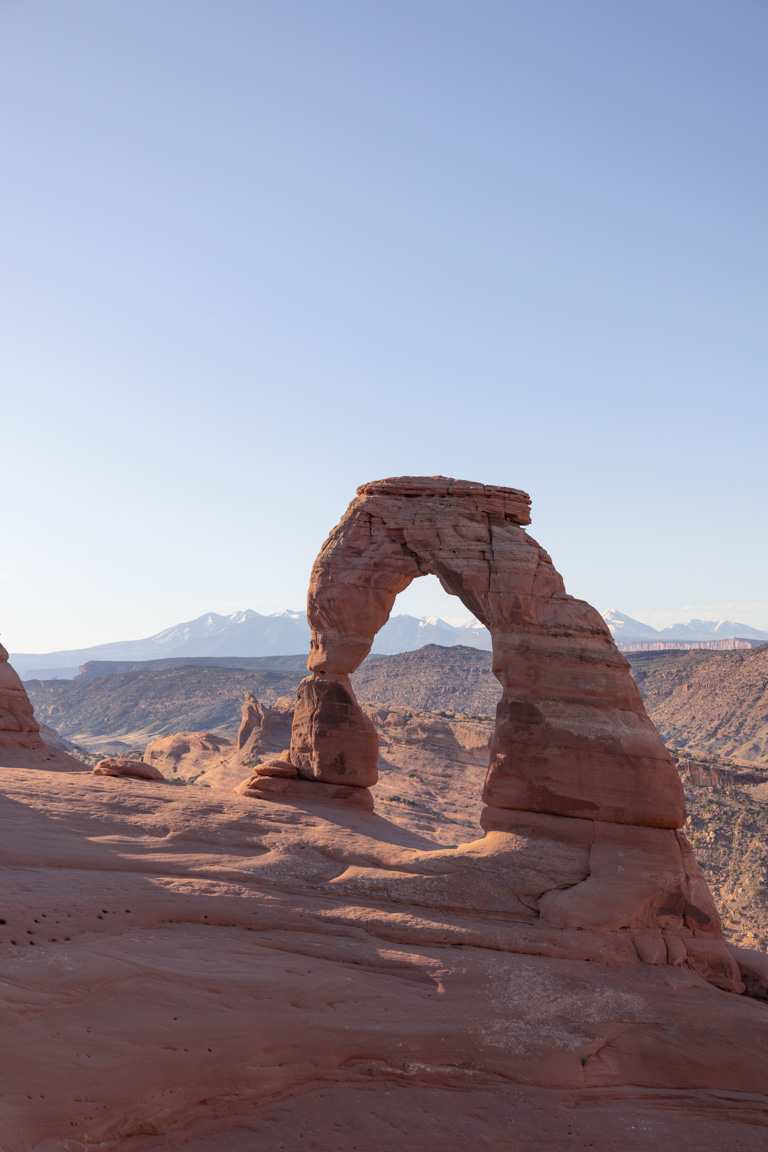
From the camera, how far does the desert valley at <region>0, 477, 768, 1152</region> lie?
1055 cm

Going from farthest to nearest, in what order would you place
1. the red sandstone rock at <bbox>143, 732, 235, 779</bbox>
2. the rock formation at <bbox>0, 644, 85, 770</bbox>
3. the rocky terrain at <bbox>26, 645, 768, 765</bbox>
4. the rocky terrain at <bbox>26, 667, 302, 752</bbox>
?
the rocky terrain at <bbox>26, 667, 302, 752</bbox>, the rocky terrain at <bbox>26, 645, 768, 765</bbox>, the red sandstone rock at <bbox>143, 732, 235, 779</bbox>, the rock formation at <bbox>0, 644, 85, 770</bbox>

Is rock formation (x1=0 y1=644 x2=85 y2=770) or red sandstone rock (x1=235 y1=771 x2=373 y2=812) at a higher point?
rock formation (x1=0 y1=644 x2=85 y2=770)

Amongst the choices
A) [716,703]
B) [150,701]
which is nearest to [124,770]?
[716,703]

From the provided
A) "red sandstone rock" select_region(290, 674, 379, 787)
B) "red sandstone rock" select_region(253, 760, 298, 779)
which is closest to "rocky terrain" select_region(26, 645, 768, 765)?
"red sandstone rock" select_region(290, 674, 379, 787)

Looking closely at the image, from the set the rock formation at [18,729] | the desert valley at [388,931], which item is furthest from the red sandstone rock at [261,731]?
the desert valley at [388,931]

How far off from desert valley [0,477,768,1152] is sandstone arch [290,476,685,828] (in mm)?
57

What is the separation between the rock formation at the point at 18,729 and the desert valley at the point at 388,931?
0.27 ft

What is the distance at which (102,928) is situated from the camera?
40.9ft

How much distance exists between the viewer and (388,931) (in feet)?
45.4

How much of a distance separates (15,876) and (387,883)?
20.3 feet

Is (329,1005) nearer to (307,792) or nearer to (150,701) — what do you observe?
(307,792)

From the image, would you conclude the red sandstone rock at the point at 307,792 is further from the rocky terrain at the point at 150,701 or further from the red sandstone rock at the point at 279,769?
the rocky terrain at the point at 150,701

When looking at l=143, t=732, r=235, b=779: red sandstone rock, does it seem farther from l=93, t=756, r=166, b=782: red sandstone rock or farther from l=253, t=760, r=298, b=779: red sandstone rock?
l=253, t=760, r=298, b=779: red sandstone rock

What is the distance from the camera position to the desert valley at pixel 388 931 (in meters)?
10.5
